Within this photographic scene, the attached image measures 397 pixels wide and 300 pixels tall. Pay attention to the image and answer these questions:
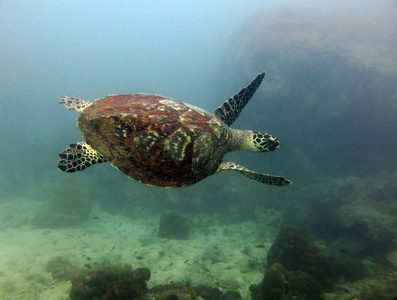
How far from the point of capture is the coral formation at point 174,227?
43.0ft

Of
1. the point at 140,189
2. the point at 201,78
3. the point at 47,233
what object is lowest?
the point at 47,233

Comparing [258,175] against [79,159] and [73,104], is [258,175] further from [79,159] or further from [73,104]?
[73,104]

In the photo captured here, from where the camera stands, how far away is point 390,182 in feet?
45.0

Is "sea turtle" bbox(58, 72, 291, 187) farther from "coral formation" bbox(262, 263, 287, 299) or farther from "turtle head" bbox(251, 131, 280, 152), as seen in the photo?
"coral formation" bbox(262, 263, 287, 299)

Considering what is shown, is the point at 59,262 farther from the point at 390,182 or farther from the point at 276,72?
the point at 276,72

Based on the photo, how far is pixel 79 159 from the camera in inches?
152

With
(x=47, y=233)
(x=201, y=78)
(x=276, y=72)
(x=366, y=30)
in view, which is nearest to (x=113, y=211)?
(x=47, y=233)

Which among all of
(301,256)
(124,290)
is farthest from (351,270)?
(124,290)

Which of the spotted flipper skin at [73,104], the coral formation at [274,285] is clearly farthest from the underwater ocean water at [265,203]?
the spotted flipper skin at [73,104]

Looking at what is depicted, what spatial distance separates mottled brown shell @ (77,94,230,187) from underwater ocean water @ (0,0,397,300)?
164 inches

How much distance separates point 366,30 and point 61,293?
3414cm

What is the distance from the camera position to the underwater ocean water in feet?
23.7

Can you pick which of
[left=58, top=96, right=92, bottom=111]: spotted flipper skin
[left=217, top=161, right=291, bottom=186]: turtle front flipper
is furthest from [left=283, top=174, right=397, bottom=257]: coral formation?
[left=58, top=96, right=92, bottom=111]: spotted flipper skin

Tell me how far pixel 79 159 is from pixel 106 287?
4297 mm
